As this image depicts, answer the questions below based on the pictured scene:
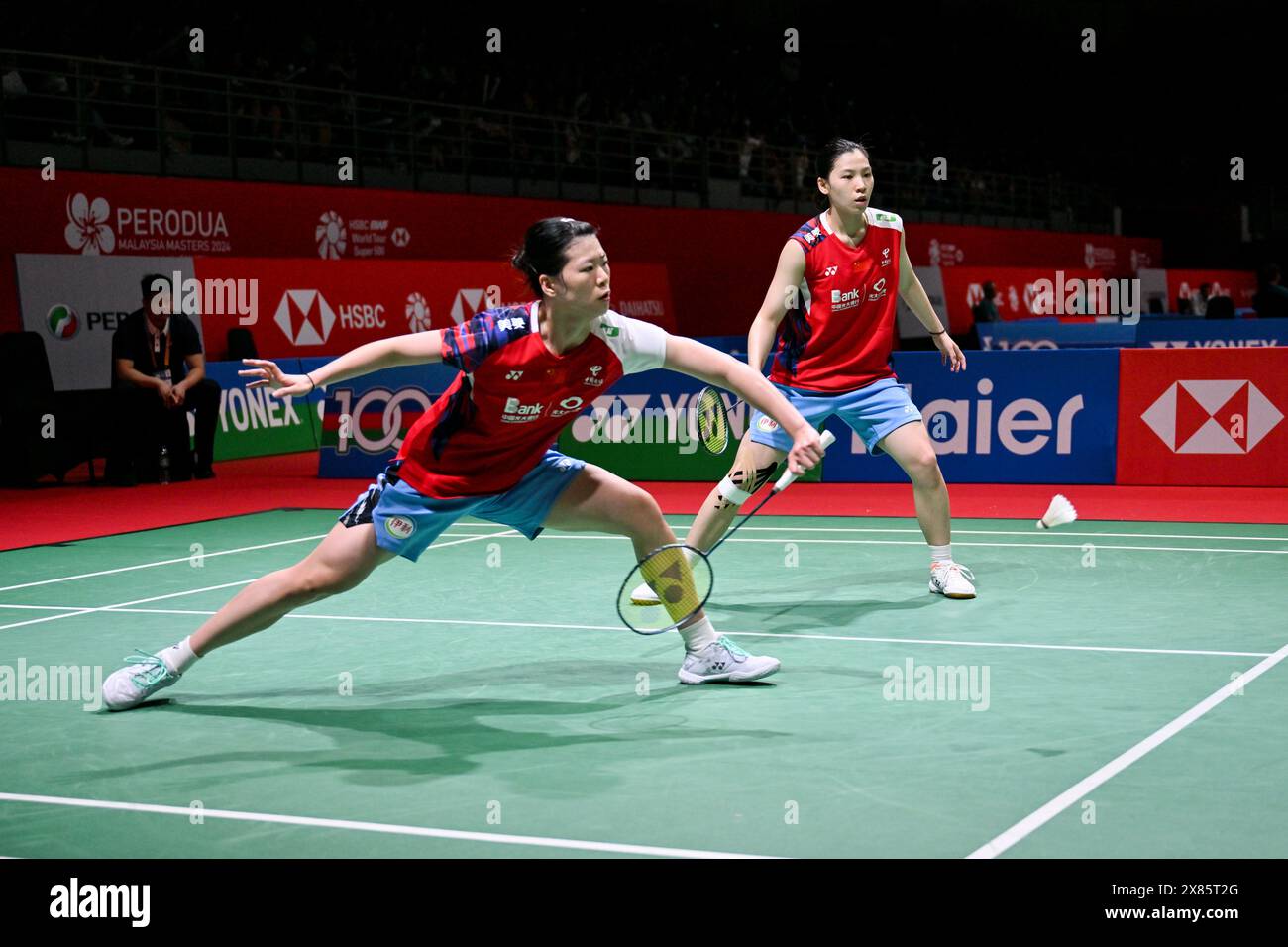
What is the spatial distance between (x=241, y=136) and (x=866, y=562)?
11.7 meters

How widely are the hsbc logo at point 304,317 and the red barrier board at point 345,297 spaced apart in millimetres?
10

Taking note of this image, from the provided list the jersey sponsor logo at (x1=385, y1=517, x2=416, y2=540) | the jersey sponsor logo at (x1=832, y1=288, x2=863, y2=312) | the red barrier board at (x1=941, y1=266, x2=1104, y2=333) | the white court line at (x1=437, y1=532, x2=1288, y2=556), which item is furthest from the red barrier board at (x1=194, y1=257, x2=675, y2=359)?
the jersey sponsor logo at (x1=385, y1=517, x2=416, y2=540)

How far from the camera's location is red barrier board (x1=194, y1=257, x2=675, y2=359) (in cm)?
1623

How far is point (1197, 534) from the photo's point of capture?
9.55m

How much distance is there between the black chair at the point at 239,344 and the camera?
51.6ft

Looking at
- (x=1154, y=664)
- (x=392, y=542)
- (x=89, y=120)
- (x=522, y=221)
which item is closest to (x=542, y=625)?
(x=392, y=542)

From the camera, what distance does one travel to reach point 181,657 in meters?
5.37

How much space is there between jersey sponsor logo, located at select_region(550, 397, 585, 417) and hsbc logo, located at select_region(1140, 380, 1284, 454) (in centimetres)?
815

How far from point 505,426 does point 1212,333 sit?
1498 cm

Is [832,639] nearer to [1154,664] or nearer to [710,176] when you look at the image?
[1154,664]

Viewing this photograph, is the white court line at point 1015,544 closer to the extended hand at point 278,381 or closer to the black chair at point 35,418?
the extended hand at point 278,381

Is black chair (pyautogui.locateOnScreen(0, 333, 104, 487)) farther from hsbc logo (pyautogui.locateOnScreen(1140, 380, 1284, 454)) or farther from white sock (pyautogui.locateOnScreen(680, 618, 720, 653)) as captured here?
white sock (pyautogui.locateOnScreen(680, 618, 720, 653))

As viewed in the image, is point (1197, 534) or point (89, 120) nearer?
point (1197, 534)

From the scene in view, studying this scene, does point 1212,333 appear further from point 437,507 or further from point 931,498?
point 437,507
